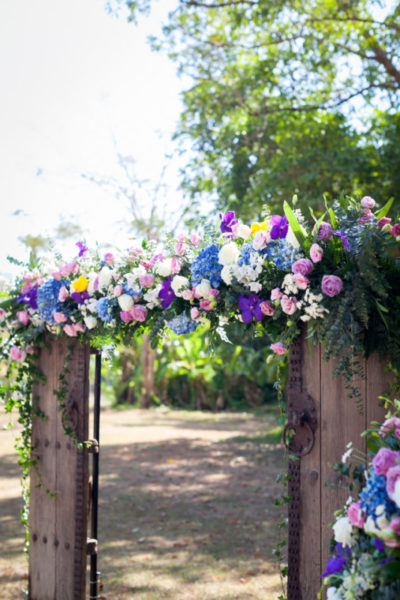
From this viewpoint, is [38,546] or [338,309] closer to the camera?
[338,309]

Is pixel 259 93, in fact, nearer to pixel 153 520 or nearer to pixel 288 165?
pixel 288 165

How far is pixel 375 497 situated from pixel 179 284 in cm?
158

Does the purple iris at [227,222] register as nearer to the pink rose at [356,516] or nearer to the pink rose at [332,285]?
the pink rose at [332,285]

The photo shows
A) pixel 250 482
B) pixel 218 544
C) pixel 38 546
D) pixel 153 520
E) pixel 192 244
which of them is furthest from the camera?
pixel 250 482

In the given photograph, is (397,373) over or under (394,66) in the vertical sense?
under

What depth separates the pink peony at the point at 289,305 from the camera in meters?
2.85

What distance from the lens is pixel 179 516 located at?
6.86m

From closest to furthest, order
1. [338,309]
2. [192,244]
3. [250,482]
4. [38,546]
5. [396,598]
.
A: [396,598]
[338,309]
[192,244]
[38,546]
[250,482]

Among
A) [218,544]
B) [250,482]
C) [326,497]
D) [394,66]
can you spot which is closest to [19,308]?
[326,497]

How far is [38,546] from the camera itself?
4.24 m

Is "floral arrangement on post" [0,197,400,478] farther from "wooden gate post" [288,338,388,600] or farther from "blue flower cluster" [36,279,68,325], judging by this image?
"wooden gate post" [288,338,388,600]

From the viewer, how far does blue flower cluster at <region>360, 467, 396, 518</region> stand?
6.63 ft

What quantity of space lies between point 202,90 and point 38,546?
26.9 feet

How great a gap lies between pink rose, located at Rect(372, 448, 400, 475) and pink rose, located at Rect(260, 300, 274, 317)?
1069 mm
